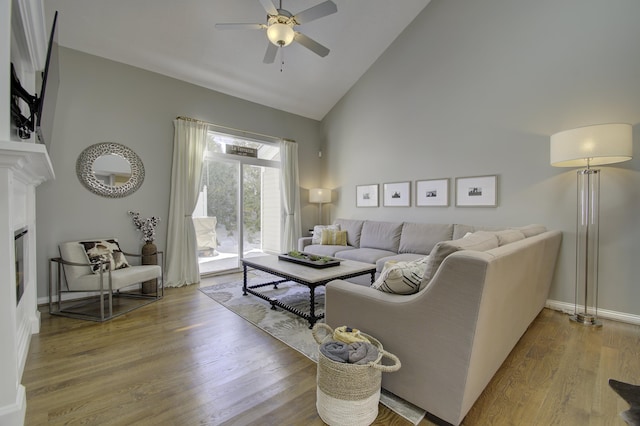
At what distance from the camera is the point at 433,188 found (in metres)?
4.31

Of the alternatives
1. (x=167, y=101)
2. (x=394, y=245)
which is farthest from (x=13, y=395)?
(x=394, y=245)

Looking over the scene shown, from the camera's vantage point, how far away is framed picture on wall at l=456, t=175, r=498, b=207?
12.2ft

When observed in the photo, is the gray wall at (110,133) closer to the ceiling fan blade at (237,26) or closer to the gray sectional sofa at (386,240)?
the ceiling fan blade at (237,26)

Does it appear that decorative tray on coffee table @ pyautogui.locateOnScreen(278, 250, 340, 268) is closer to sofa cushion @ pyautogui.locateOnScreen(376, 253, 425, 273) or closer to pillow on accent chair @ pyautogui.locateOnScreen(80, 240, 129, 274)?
sofa cushion @ pyautogui.locateOnScreen(376, 253, 425, 273)

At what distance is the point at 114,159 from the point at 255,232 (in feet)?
8.02

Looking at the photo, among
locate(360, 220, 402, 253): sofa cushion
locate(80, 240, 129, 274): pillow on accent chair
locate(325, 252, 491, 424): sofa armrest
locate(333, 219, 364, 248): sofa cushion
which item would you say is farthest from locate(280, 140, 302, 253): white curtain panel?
locate(325, 252, 491, 424): sofa armrest

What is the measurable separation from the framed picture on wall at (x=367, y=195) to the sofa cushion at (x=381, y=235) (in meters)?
0.43

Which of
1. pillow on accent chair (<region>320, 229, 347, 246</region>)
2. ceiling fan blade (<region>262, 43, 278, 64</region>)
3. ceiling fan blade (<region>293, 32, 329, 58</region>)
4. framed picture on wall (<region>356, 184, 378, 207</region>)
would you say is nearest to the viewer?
ceiling fan blade (<region>293, 32, 329, 58</region>)

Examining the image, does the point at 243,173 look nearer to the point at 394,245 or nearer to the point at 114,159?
the point at 114,159

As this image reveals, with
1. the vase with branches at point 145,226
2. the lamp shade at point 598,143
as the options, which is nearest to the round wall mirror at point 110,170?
the vase with branches at point 145,226

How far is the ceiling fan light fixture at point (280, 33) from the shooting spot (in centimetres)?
277

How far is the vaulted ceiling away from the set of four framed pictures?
218 cm

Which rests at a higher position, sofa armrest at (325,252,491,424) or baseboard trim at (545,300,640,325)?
sofa armrest at (325,252,491,424)

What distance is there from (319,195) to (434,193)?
228 cm
